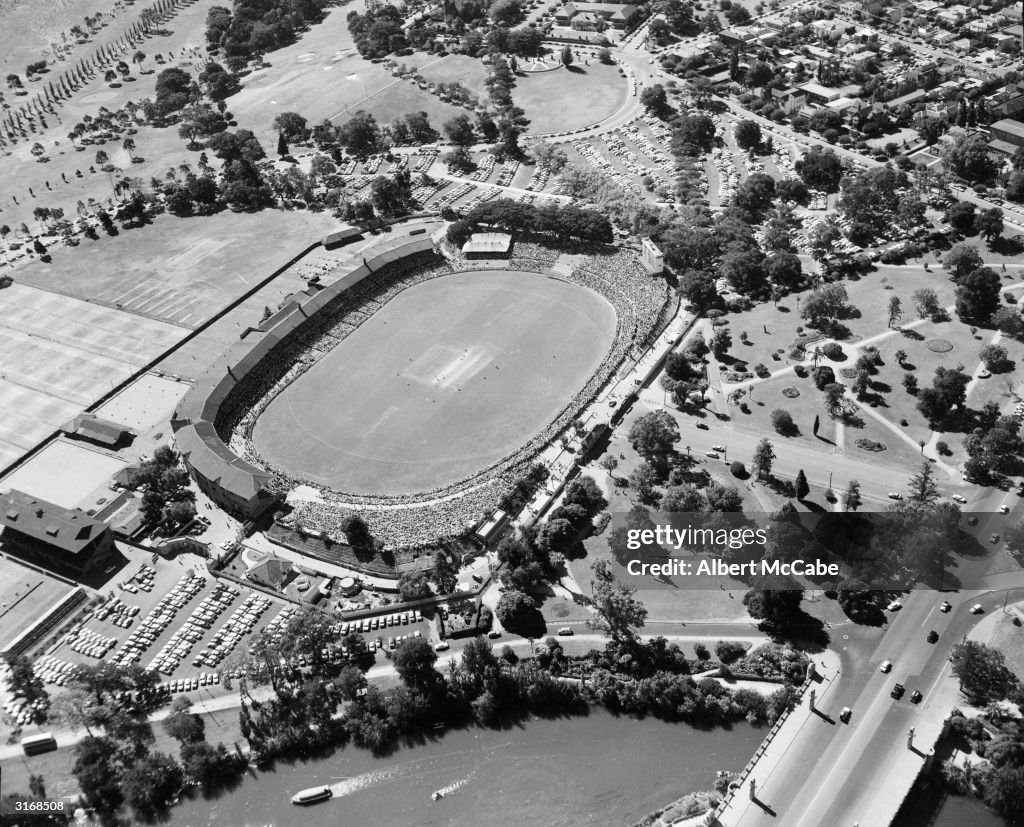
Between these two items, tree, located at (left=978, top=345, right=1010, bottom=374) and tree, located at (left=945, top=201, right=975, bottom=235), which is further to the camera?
tree, located at (left=945, top=201, right=975, bottom=235)

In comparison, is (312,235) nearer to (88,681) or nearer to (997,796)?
(88,681)

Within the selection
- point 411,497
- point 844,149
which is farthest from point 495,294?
point 844,149

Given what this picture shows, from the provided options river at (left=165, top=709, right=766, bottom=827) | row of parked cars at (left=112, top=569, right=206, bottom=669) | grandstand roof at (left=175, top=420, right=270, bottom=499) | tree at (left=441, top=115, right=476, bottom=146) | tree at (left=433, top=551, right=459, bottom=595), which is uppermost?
tree at (left=441, top=115, right=476, bottom=146)

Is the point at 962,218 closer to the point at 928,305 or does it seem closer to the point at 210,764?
the point at 928,305

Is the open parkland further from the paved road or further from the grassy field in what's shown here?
the grassy field

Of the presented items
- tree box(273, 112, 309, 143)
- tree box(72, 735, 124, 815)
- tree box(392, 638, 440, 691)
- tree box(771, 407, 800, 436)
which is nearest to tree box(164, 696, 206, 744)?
tree box(72, 735, 124, 815)

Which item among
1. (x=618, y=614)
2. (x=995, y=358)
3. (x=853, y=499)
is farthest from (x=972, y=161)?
(x=618, y=614)

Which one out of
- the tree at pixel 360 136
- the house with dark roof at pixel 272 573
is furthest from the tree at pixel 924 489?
the tree at pixel 360 136
